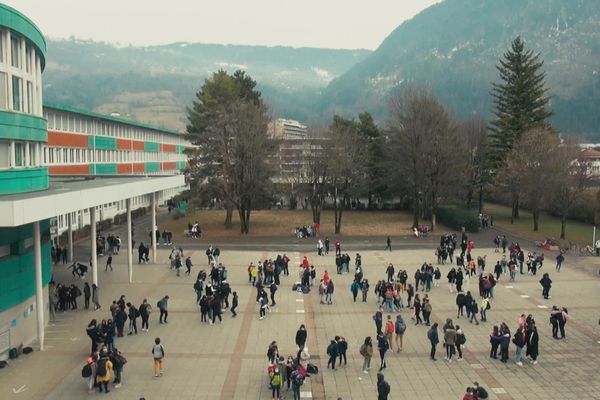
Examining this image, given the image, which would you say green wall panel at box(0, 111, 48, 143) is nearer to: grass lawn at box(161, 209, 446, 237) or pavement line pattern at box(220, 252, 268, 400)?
pavement line pattern at box(220, 252, 268, 400)

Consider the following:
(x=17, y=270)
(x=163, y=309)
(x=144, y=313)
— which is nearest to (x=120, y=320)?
(x=144, y=313)

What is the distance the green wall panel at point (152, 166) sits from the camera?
69.6 m

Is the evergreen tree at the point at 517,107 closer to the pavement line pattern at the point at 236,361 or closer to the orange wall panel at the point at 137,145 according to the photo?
the orange wall panel at the point at 137,145

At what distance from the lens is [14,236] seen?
1923 centimetres

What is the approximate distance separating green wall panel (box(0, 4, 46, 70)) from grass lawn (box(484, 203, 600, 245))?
3927cm

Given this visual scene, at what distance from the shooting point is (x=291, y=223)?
55.8 m

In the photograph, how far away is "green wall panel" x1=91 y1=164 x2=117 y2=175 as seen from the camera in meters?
52.5

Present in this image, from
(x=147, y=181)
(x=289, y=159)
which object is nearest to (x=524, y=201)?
(x=289, y=159)

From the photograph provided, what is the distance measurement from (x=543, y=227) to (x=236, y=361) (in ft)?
144

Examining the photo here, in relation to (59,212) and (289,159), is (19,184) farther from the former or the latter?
(289,159)

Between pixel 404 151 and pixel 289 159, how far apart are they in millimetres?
14221

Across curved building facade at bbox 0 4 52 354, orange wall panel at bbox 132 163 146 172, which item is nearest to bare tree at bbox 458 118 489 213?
orange wall panel at bbox 132 163 146 172

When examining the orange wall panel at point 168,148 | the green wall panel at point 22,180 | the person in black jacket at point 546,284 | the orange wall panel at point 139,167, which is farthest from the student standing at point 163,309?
the orange wall panel at point 168,148

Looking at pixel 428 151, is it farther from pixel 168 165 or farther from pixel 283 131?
pixel 168 165
